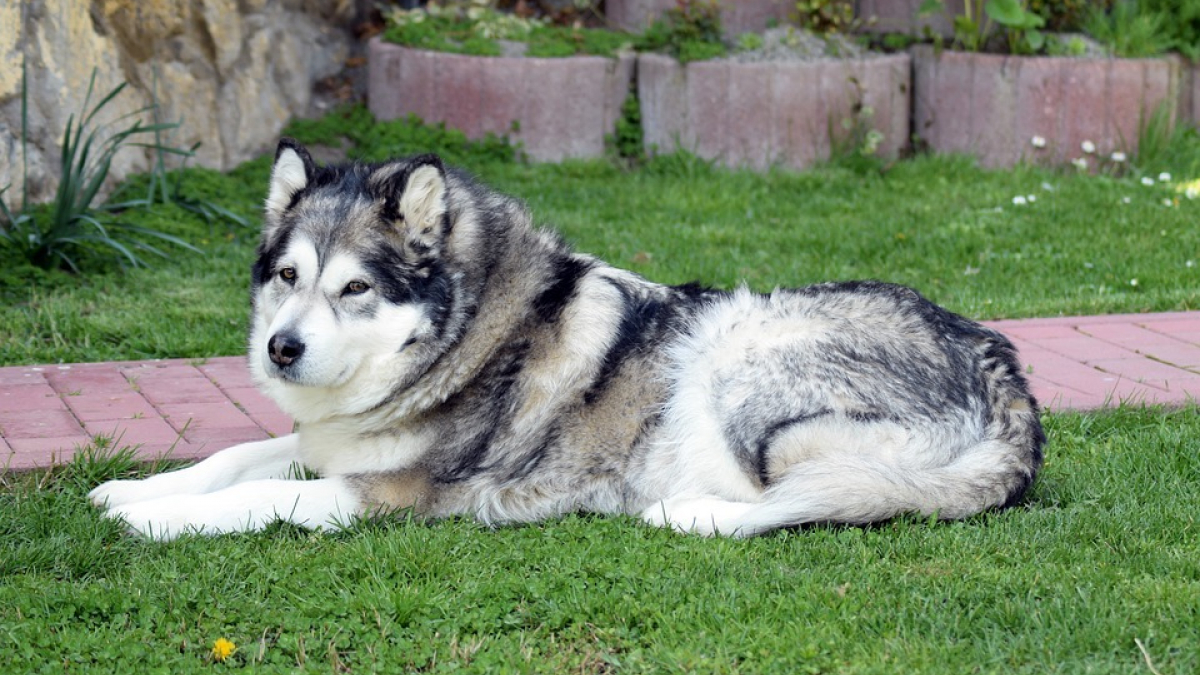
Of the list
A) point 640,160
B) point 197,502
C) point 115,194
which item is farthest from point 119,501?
point 640,160

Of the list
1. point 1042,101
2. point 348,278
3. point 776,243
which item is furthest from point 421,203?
point 1042,101

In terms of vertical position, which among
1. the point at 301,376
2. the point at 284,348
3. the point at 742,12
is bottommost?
the point at 301,376

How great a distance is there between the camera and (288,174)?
395cm

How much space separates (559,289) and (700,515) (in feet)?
2.81

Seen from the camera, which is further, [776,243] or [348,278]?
[776,243]

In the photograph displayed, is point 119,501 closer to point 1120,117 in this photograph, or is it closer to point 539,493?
point 539,493

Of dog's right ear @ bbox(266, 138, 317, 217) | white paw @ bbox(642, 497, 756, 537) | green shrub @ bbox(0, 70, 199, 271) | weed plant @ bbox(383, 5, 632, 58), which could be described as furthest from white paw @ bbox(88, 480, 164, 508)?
weed plant @ bbox(383, 5, 632, 58)

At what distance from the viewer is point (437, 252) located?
3.84 meters

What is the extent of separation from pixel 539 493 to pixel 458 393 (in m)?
0.39

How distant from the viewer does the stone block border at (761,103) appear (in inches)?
344

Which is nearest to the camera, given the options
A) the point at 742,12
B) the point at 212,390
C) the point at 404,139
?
the point at 212,390

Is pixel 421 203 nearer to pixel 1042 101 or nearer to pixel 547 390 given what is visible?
pixel 547 390

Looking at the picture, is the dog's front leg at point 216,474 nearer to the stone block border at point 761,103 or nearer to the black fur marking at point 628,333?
the black fur marking at point 628,333

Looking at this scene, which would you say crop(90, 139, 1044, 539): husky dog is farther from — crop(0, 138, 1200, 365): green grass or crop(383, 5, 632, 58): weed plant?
crop(383, 5, 632, 58): weed plant
